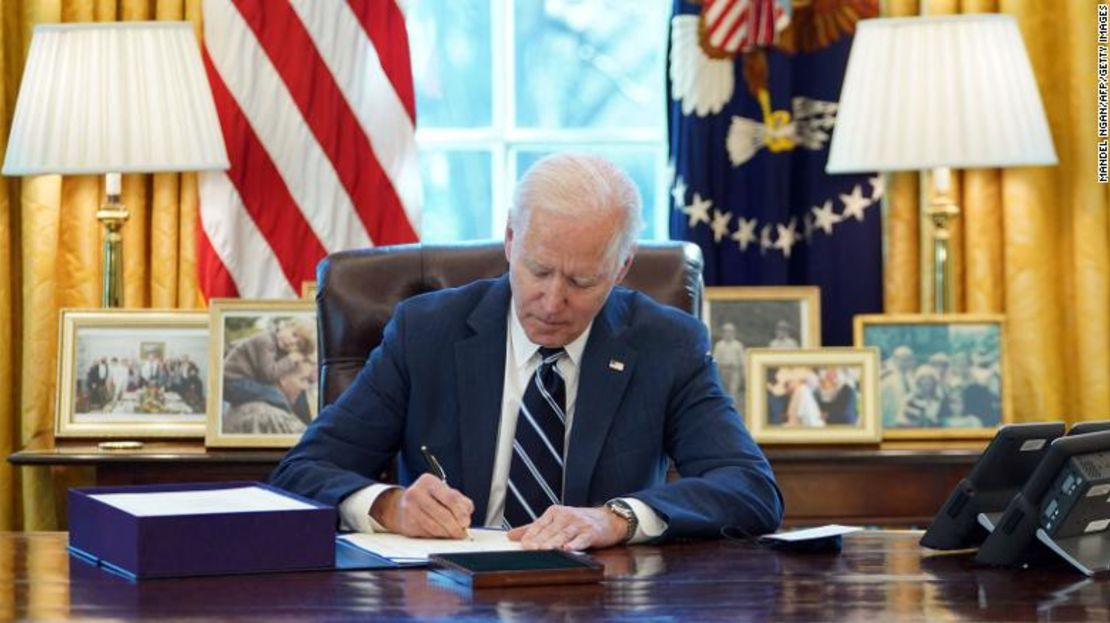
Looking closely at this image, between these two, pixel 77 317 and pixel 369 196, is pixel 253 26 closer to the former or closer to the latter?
pixel 369 196

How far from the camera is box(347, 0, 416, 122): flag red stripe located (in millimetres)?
4168

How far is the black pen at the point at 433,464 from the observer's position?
8.36 ft

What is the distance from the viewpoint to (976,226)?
13.7 ft

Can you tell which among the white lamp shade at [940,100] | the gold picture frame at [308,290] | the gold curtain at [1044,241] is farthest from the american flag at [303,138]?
the gold curtain at [1044,241]

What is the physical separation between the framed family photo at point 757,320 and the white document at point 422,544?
Result: 169 centimetres

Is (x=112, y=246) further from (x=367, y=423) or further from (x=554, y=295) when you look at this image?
(x=554, y=295)

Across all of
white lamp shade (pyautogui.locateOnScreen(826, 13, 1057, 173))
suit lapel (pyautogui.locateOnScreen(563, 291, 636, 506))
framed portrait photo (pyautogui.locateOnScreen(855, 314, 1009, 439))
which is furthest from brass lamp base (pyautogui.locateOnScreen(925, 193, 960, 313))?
suit lapel (pyautogui.locateOnScreen(563, 291, 636, 506))

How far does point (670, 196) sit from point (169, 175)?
1.21 metres

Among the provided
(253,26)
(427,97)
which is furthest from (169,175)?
(427,97)

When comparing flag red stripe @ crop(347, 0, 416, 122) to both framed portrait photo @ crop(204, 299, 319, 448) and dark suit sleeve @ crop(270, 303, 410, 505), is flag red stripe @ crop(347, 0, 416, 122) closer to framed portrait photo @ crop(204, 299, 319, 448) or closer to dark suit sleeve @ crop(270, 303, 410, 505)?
framed portrait photo @ crop(204, 299, 319, 448)

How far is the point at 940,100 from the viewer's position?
3838mm

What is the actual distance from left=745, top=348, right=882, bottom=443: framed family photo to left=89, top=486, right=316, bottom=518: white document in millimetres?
1755

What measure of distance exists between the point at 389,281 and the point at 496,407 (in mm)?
388

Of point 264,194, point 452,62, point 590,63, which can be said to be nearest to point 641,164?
point 590,63
